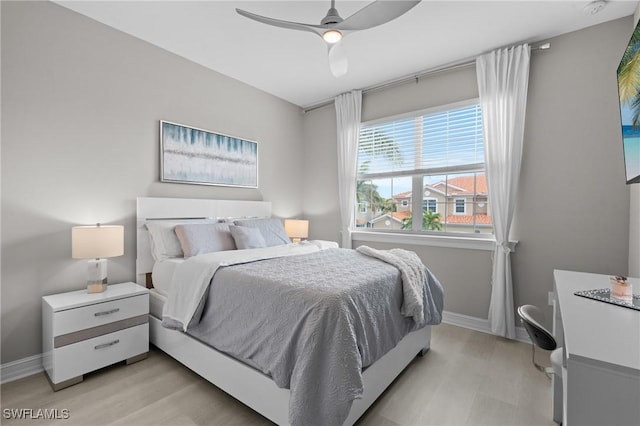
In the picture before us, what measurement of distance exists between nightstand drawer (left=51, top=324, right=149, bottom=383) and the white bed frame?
158mm

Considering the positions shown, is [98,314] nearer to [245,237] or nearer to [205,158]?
[245,237]

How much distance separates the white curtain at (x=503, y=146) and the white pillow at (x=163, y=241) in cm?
304

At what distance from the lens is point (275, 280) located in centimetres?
170

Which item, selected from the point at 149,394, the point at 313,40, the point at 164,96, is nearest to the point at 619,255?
the point at 313,40

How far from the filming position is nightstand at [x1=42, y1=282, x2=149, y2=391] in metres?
1.93

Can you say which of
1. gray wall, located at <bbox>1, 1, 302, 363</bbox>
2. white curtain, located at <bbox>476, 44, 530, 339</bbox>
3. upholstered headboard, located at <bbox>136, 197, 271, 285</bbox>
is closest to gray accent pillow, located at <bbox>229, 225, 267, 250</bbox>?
upholstered headboard, located at <bbox>136, 197, 271, 285</bbox>

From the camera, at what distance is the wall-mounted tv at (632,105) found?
150 cm

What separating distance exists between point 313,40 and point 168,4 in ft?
3.96

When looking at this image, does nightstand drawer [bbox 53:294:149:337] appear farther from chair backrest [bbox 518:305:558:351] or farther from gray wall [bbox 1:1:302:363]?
chair backrest [bbox 518:305:558:351]

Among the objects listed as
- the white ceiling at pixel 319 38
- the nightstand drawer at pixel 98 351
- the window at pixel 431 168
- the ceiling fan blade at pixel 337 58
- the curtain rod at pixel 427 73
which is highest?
the white ceiling at pixel 319 38

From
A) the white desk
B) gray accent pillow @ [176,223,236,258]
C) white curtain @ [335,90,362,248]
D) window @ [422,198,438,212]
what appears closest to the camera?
the white desk

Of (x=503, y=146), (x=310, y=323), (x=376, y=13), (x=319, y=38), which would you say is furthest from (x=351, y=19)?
(x=503, y=146)

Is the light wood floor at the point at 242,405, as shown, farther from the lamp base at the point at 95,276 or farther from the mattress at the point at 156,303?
the lamp base at the point at 95,276
